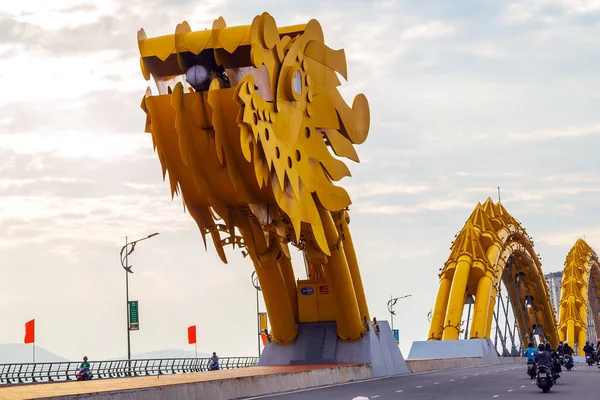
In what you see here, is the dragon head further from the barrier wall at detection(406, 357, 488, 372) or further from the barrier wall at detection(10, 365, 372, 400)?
the barrier wall at detection(406, 357, 488, 372)

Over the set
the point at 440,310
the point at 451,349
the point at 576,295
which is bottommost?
the point at 451,349

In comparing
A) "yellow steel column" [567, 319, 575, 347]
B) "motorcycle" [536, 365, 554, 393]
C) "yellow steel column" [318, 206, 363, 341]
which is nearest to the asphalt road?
"motorcycle" [536, 365, 554, 393]

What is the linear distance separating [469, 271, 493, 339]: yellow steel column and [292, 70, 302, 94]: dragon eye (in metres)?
40.9

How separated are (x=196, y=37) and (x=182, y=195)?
557cm

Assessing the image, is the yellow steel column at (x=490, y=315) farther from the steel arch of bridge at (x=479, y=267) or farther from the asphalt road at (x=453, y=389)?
the asphalt road at (x=453, y=389)

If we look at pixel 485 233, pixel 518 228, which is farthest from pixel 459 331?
pixel 518 228

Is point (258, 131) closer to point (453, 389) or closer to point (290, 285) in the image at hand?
point (453, 389)

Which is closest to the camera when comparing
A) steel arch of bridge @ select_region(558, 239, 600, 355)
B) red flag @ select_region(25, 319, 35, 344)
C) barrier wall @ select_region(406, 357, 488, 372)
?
barrier wall @ select_region(406, 357, 488, 372)

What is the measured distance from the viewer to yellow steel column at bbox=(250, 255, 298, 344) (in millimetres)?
37631

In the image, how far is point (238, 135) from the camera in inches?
1155

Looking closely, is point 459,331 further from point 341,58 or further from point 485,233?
point 341,58

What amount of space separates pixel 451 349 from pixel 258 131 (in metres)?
38.0

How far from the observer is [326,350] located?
38.9 m

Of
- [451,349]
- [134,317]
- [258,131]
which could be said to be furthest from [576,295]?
[258,131]
